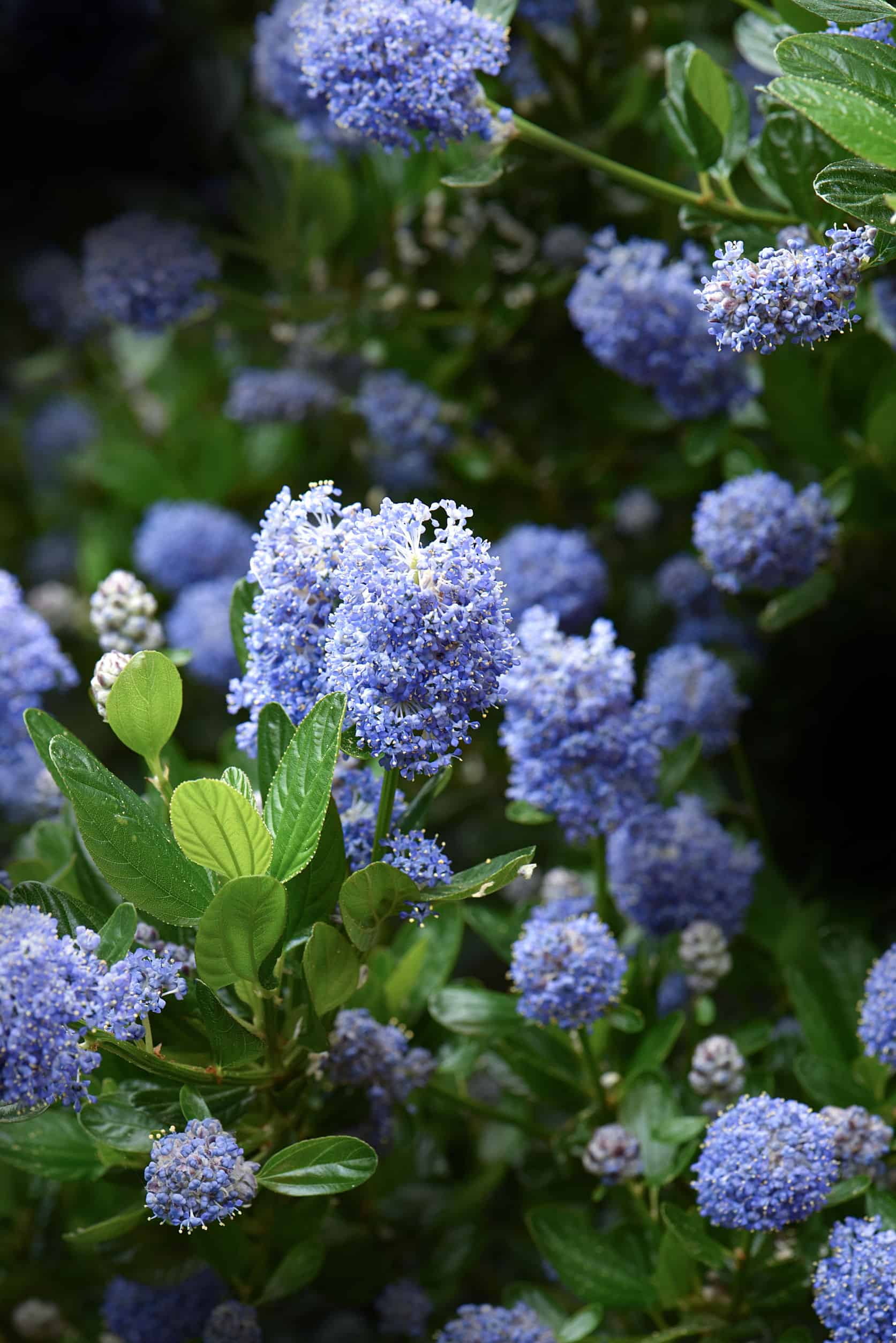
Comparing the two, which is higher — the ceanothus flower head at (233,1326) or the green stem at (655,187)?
the green stem at (655,187)

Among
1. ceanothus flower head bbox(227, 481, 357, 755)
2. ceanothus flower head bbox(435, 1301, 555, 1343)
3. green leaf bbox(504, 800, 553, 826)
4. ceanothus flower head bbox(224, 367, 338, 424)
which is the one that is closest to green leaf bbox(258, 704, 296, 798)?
ceanothus flower head bbox(227, 481, 357, 755)

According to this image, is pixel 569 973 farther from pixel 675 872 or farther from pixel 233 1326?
pixel 233 1326

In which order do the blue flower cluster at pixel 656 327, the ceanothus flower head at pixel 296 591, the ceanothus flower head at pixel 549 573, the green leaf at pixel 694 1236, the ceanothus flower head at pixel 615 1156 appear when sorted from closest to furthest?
the ceanothus flower head at pixel 296 591, the green leaf at pixel 694 1236, the ceanothus flower head at pixel 615 1156, the blue flower cluster at pixel 656 327, the ceanothus flower head at pixel 549 573

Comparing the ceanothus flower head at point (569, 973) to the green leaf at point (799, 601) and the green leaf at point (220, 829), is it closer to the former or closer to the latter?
the green leaf at point (220, 829)

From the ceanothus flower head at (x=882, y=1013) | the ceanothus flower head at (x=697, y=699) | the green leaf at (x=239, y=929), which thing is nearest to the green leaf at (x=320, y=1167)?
the green leaf at (x=239, y=929)

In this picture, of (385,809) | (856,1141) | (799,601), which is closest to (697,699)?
(799,601)
